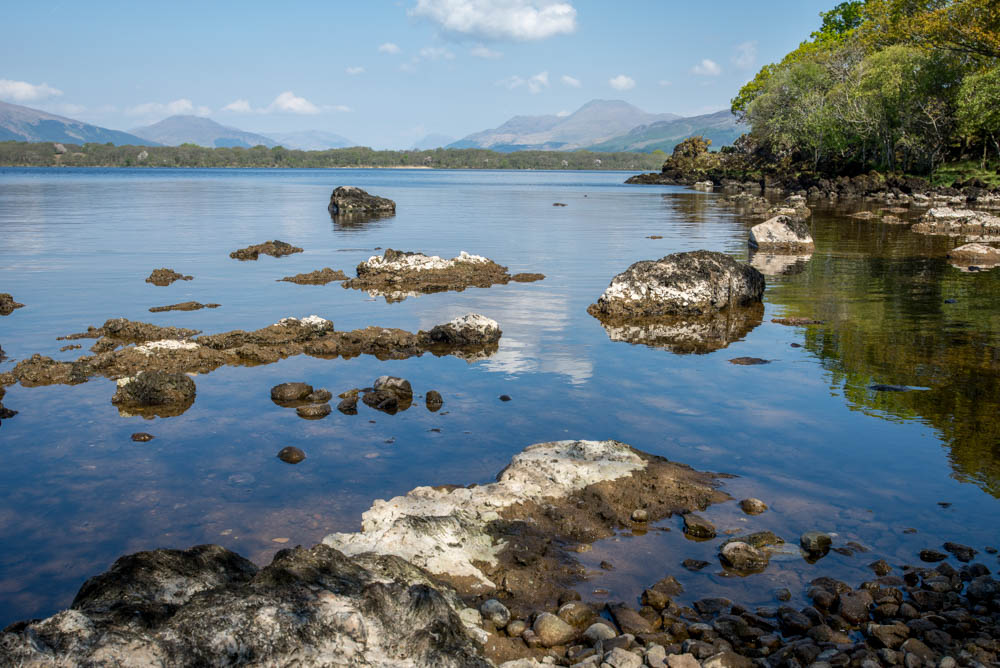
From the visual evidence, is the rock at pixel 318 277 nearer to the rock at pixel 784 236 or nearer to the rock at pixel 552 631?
the rock at pixel 784 236

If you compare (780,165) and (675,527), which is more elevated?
(780,165)

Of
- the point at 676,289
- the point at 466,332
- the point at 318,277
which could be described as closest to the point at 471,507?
the point at 466,332

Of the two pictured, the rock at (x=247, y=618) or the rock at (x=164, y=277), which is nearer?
the rock at (x=247, y=618)

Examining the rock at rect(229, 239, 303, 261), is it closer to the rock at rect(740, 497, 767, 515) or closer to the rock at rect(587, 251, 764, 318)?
the rock at rect(587, 251, 764, 318)

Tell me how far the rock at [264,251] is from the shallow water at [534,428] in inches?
230

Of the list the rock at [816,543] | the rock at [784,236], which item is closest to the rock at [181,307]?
the rock at [816,543]

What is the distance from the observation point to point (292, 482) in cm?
838

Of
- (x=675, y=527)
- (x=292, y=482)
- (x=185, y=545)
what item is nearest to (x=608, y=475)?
(x=675, y=527)

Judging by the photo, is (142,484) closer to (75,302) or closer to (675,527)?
(675,527)

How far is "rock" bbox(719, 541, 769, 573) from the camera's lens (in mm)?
6586

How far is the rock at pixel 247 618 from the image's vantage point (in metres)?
3.82

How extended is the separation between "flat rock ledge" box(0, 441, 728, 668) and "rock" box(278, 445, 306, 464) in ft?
6.94

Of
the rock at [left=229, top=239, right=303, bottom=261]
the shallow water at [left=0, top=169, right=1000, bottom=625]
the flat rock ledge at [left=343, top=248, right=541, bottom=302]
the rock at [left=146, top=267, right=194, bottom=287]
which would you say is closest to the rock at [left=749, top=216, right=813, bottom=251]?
the shallow water at [left=0, top=169, right=1000, bottom=625]

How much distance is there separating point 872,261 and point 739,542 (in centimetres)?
2226
